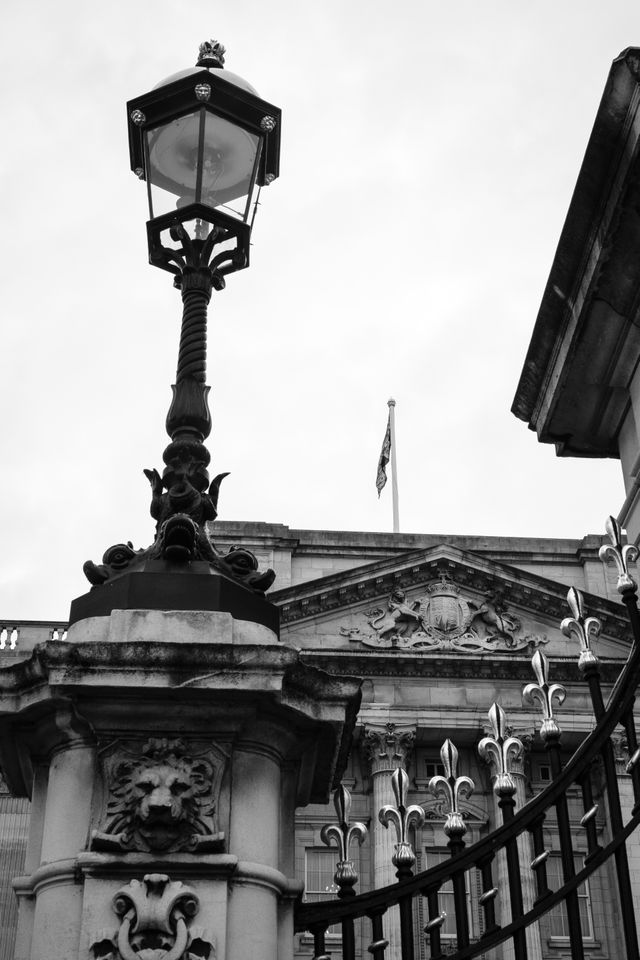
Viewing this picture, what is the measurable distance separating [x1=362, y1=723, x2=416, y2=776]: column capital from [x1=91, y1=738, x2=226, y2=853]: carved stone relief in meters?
31.0

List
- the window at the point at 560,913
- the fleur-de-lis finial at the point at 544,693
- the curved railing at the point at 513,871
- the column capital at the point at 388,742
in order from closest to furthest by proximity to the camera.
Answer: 1. the curved railing at the point at 513,871
2. the fleur-de-lis finial at the point at 544,693
3. the window at the point at 560,913
4. the column capital at the point at 388,742

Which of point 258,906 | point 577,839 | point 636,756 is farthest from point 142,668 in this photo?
point 577,839

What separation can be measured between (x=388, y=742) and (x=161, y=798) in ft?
102

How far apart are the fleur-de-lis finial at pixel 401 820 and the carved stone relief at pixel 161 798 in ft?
2.38

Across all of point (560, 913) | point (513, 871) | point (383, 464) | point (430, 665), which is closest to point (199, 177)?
point (513, 871)

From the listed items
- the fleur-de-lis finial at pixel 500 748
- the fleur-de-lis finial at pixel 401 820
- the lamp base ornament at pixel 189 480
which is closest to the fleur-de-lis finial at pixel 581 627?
the fleur-de-lis finial at pixel 500 748

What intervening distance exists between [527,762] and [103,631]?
3150 cm

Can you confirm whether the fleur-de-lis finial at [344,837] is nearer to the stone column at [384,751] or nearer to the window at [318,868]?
the window at [318,868]

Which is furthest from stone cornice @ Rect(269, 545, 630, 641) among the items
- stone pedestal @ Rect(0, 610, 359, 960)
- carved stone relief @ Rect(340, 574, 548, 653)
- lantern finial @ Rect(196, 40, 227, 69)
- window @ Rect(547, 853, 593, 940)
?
stone pedestal @ Rect(0, 610, 359, 960)

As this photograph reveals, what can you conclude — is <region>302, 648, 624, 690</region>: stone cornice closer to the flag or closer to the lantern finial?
the flag

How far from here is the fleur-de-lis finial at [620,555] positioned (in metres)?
4.46

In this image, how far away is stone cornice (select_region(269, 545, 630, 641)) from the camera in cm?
3616

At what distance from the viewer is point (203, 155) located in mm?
5203

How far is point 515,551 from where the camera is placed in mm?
39344
